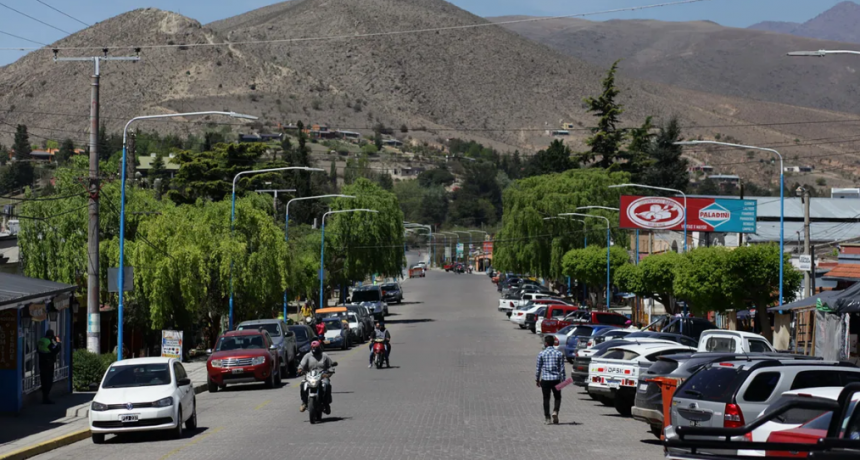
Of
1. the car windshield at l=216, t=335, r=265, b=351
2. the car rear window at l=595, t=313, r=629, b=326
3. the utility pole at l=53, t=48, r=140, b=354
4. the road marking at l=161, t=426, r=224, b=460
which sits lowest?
the road marking at l=161, t=426, r=224, b=460

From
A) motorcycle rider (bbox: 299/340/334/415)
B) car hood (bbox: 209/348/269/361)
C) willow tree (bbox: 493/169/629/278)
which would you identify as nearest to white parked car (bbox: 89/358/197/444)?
motorcycle rider (bbox: 299/340/334/415)

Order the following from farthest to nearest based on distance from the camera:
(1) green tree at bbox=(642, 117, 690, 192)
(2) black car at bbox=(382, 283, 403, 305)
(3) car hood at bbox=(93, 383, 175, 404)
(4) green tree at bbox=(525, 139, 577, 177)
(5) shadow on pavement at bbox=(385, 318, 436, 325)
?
(1) green tree at bbox=(642, 117, 690, 192), (4) green tree at bbox=(525, 139, 577, 177), (2) black car at bbox=(382, 283, 403, 305), (5) shadow on pavement at bbox=(385, 318, 436, 325), (3) car hood at bbox=(93, 383, 175, 404)

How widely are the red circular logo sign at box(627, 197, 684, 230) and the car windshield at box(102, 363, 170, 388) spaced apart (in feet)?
143

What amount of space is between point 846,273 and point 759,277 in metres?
3.19

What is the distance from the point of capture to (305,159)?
118250 millimetres

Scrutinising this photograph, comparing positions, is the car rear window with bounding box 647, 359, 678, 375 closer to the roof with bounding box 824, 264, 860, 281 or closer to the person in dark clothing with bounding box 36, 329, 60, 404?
the person in dark clothing with bounding box 36, 329, 60, 404

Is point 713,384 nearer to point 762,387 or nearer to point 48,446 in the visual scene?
point 762,387

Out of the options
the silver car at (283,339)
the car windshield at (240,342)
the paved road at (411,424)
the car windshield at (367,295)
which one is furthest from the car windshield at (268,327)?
the car windshield at (367,295)

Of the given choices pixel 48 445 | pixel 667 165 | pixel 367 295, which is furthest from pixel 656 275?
pixel 667 165

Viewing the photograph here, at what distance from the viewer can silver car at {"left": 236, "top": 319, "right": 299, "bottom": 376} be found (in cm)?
3562

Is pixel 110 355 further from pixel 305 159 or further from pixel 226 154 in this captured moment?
pixel 305 159

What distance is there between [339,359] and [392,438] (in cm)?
2496

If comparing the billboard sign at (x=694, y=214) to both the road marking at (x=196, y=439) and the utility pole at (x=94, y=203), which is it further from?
the road marking at (x=196, y=439)

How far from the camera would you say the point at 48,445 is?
1912cm
